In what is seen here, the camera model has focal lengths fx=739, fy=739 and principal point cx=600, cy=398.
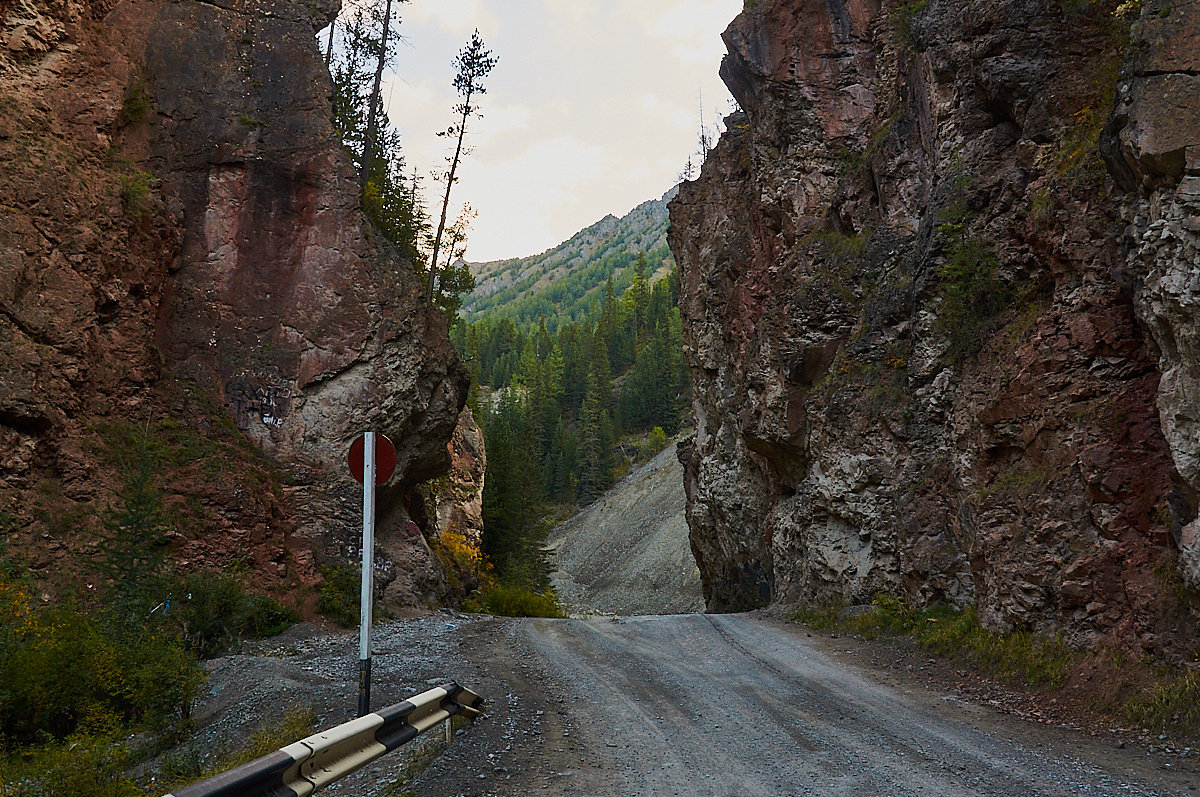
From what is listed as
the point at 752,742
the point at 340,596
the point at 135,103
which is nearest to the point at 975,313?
the point at 752,742

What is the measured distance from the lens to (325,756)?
4.68m

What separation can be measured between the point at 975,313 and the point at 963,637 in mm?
6081

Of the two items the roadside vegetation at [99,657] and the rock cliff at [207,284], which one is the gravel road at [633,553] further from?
the roadside vegetation at [99,657]

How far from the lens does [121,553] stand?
11.3 m

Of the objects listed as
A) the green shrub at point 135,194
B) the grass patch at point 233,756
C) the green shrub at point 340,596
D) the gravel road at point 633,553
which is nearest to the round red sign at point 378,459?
the grass patch at point 233,756

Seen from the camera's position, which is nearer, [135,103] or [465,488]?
[135,103]

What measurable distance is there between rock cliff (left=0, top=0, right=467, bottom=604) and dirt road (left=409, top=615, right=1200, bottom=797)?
10292mm

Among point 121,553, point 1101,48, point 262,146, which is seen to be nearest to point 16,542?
point 121,553

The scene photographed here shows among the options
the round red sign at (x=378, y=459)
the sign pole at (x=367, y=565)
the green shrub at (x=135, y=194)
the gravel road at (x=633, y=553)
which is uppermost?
the green shrub at (x=135, y=194)

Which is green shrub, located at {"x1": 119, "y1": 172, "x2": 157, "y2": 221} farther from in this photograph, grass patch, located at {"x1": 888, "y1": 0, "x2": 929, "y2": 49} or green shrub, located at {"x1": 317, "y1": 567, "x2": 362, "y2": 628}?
grass patch, located at {"x1": 888, "y1": 0, "x2": 929, "y2": 49}

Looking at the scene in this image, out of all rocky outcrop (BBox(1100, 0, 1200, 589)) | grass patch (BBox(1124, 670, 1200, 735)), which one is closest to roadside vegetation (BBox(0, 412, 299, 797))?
grass patch (BBox(1124, 670, 1200, 735))

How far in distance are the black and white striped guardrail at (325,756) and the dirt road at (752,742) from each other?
0.45 metres

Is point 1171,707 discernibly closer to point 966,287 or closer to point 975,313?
point 975,313

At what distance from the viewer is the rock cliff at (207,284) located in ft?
51.4
